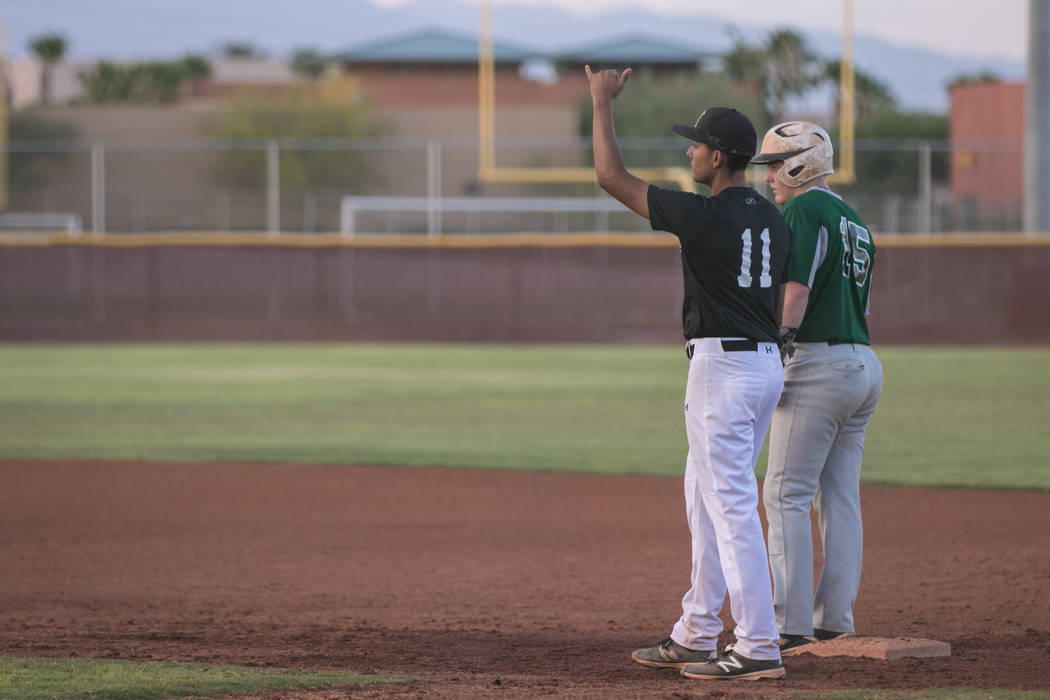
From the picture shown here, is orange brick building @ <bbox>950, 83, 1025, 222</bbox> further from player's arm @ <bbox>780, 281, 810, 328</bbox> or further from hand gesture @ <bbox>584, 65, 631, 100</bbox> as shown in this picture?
hand gesture @ <bbox>584, 65, 631, 100</bbox>

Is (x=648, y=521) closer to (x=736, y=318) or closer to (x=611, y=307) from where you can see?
(x=736, y=318)

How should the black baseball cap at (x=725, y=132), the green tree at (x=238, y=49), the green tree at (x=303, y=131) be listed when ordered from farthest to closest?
the green tree at (x=238, y=49) → the green tree at (x=303, y=131) → the black baseball cap at (x=725, y=132)

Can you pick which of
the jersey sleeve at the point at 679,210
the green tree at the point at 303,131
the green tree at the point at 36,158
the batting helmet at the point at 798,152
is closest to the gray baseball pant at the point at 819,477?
the batting helmet at the point at 798,152

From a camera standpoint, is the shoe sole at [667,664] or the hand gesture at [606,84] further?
the shoe sole at [667,664]

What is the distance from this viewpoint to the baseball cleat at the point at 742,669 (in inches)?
168

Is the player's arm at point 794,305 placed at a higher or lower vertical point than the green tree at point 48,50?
lower

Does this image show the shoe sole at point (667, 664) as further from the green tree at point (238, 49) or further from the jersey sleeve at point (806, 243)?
the green tree at point (238, 49)

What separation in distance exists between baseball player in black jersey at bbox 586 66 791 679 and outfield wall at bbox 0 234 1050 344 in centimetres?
2065

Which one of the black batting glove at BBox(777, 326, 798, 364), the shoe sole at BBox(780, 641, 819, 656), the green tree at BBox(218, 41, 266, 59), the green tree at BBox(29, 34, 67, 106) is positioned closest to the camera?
the black batting glove at BBox(777, 326, 798, 364)

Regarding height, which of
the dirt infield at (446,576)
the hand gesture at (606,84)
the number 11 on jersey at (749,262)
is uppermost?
the hand gesture at (606,84)

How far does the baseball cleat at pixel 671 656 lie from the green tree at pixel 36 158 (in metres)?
35.5

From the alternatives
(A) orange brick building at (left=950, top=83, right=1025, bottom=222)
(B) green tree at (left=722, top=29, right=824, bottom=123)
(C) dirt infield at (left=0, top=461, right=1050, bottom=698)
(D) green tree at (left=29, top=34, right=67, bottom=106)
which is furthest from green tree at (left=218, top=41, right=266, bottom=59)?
(C) dirt infield at (left=0, top=461, right=1050, bottom=698)

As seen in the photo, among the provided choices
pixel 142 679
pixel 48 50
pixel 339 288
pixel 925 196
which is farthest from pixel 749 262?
pixel 48 50

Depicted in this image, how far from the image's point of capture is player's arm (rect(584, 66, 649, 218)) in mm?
4172
